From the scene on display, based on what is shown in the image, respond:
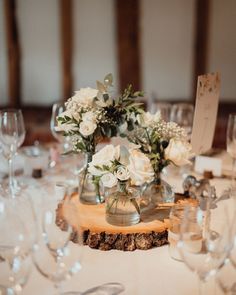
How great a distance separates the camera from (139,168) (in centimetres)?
128

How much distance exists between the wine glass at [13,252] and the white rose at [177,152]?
51 centimetres

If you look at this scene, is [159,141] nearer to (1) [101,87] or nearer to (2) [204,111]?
(1) [101,87]

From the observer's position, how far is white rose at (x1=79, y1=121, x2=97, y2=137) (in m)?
1.36

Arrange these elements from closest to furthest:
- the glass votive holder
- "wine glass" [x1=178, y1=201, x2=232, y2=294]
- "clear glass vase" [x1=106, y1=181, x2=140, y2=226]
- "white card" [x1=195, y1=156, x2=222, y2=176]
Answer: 1. "wine glass" [x1=178, y1=201, x2=232, y2=294]
2. the glass votive holder
3. "clear glass vase" [x1=106, y1=181, x2=140, y2=226]
4. "white card" [x1=195, y1=156, x2=222, y2=176]

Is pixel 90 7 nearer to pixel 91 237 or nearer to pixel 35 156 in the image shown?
pixel 35 156

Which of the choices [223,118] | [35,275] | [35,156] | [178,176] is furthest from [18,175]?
[223,118]

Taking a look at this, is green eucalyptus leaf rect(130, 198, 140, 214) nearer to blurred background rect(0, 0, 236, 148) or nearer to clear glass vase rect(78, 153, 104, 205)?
clear glass vase rect(78, 153, 104, 205)

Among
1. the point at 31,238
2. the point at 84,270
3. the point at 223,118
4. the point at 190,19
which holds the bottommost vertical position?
the point at 223,118

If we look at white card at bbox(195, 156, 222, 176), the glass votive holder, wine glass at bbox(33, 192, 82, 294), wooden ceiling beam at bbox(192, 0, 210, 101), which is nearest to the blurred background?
wooden ceiling beam at bbox(192, 0, 210, 101)

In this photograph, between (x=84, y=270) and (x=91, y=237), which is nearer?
(x=84, y=270)

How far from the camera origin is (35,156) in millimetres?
1997

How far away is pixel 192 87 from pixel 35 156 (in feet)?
7.49

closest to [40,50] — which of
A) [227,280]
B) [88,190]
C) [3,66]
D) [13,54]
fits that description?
[13,54]

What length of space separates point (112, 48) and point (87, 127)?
2771mm
